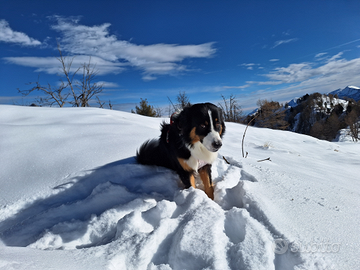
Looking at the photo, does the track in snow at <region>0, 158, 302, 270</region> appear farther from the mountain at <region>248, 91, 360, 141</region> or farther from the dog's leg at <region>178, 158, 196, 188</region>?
the mountain at <region>248, 91, 360, 141</region>

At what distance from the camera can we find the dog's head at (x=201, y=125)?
2.03 m

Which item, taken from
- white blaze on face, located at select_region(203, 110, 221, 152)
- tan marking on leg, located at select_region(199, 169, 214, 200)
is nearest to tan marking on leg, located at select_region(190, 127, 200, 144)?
white blaze on face, located at select_region(203, 110, 221, 152)

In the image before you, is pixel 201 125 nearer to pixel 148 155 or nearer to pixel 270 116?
pixel 148 155

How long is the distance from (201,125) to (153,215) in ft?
3.46

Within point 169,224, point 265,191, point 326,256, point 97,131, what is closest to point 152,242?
point 169,224

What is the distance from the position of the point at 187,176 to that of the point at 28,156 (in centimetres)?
240

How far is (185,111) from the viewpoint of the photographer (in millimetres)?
2320

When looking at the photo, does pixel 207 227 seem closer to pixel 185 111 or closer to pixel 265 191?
pixel 265 191

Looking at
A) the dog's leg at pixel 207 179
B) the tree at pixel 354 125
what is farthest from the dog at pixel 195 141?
the tree at pixel 354 125

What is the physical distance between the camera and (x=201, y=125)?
2.13m

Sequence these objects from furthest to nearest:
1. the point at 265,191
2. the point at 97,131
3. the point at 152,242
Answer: the point at 97,131 → the point at 265,191 → the point at 152,242

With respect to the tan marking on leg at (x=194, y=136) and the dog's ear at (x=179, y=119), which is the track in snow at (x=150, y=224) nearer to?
the tan marking on leg at (x=194, y=136)

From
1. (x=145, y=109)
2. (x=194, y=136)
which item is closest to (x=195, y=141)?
(x=194, y=136)

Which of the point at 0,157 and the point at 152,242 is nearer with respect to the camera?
the point at 152,242
